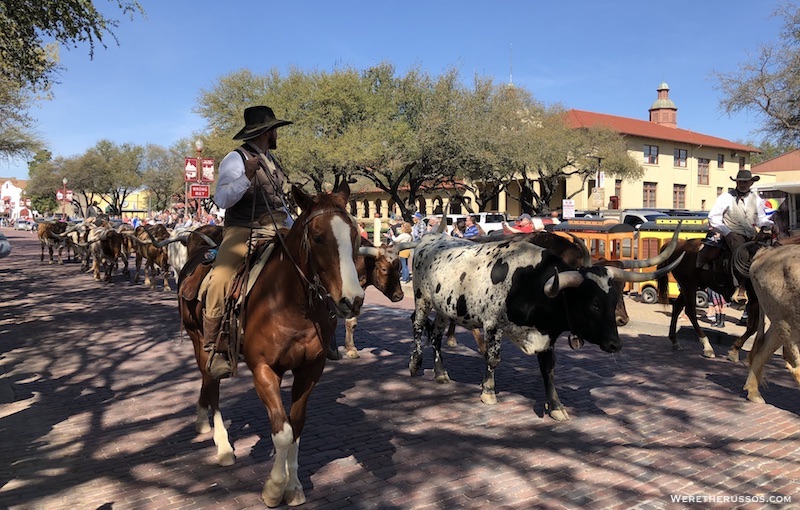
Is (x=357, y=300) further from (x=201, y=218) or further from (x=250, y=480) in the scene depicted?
(x=201, y=218)

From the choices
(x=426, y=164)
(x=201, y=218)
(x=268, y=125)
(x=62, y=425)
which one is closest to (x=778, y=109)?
(x=426, y=164)

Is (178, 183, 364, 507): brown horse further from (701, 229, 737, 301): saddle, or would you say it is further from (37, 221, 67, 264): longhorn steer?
(37, 221, 67, 264): longhorn steer

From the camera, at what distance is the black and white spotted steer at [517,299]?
5.32 m

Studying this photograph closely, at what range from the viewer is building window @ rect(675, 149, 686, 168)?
179 feet

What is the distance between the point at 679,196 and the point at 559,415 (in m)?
56.2

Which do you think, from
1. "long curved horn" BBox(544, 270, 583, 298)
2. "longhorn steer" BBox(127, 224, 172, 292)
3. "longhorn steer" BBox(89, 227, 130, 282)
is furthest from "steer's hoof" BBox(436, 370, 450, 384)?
"longhorn steer" BBox(89, 227, 130, 282)

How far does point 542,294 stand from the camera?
5762 mm

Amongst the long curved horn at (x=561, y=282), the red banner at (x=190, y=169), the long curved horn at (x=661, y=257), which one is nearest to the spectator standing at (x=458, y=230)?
the red banner at (x=190, y=169)

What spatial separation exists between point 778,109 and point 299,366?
1021 inches

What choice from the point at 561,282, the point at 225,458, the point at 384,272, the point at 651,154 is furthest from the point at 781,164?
the point at 225,458

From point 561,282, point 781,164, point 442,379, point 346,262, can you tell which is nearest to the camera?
point 346,262

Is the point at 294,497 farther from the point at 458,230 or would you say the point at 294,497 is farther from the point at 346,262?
the point at 458,230

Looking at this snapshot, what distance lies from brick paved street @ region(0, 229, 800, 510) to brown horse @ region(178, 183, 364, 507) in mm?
596

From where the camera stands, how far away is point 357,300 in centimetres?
329
